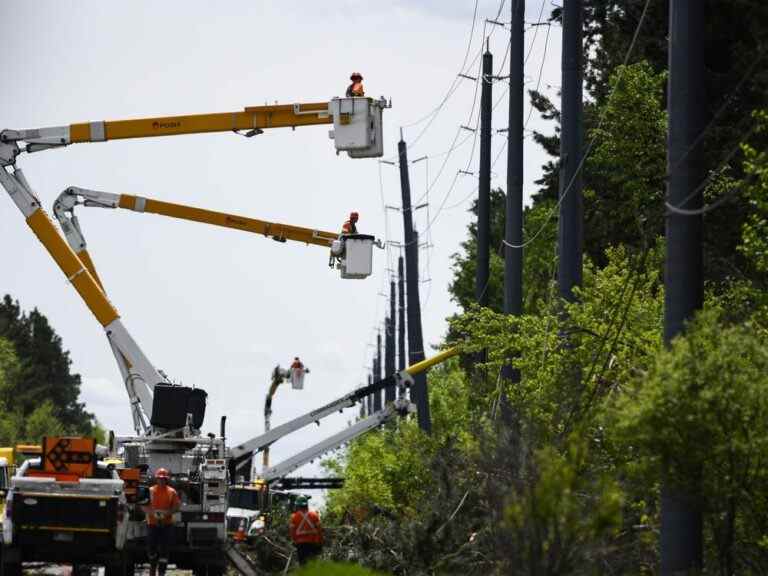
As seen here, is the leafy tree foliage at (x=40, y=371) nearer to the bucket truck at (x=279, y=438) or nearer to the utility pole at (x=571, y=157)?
the bucket truck at (x=279, y=438)

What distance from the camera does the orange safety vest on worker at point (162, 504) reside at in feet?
93.7

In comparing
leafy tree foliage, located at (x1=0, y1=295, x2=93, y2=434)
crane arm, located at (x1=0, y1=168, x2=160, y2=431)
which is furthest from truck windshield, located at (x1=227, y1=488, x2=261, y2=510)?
leafy tree foliage, located at (x1=0, y1=295, x2=93, y2=434)

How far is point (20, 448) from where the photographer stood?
3859 cm

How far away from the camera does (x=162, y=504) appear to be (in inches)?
1125

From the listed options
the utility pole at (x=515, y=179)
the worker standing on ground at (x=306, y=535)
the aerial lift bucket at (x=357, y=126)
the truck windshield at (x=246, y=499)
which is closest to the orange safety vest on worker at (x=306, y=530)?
the worker standing on ground at (x=306, y=535)

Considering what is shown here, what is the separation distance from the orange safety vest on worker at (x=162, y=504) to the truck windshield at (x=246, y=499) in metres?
18.3

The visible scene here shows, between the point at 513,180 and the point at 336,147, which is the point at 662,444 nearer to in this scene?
the point at 336,147

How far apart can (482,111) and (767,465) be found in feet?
116

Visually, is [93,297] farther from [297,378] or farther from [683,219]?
[683,219]

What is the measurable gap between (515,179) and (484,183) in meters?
11.8

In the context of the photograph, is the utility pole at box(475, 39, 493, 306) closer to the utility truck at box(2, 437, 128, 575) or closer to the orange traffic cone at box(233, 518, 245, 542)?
the orange traffic cone at box(233, 518, 245, 542)

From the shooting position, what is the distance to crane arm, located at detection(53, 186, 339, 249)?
3934 centimetres

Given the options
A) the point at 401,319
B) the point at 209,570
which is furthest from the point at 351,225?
the point at 401,319

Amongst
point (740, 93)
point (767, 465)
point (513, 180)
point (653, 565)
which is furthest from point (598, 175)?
point (767, 465)
